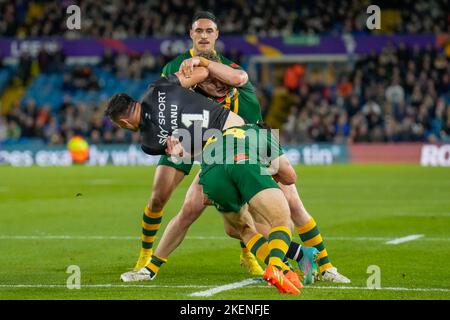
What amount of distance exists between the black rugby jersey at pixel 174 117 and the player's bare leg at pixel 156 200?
3.55 feet

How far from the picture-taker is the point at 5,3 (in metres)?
42.8

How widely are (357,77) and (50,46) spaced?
12.8 m

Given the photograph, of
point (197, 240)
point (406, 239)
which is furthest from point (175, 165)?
point (406, 239)

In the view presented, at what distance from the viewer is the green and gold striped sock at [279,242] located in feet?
27.6

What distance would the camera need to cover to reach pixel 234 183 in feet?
28.3

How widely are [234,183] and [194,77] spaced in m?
1.34

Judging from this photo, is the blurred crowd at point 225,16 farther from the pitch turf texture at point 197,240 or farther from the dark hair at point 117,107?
the dark hair at point 117,107

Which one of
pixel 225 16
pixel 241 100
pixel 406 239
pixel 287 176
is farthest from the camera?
pixel 225 16

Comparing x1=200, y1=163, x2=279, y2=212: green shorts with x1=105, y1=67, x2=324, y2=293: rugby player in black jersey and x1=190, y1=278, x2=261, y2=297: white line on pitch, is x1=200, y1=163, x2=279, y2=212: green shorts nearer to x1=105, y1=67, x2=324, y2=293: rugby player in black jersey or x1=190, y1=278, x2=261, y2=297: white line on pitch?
x1=105, y1=67, x2=324, y2=293: rugby player in black jersey

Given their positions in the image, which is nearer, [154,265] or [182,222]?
[154,265]

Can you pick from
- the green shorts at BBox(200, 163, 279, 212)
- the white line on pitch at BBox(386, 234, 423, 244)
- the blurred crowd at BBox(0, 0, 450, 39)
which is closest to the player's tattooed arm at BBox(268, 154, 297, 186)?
the green shorts at BBox(200, 163, 279, 212)

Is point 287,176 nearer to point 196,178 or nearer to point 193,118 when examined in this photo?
point 193,118
